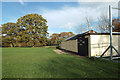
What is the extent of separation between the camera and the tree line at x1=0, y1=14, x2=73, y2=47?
32875mm

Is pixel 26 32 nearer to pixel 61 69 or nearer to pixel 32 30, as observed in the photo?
pixel 32 30

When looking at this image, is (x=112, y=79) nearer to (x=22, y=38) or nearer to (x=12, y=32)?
(x=22, y=38)

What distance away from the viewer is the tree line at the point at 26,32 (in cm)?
3288

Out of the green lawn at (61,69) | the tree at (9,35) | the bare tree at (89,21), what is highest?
the bare tree at (89,21)

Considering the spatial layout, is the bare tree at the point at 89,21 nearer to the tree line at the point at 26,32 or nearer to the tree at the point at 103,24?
the tree at the point at 103,24

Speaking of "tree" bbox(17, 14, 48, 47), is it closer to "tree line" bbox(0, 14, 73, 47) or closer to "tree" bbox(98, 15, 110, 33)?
"tree line" bbox(0, 14, 73, 47)

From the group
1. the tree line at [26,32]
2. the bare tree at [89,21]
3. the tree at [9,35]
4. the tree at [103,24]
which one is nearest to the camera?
the tree at [103,24]

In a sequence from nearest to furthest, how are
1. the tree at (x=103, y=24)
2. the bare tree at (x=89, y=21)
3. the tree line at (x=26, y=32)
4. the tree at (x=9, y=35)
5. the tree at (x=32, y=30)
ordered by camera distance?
the tree at (x=103, y=24), the bare tree at (x=89, y=21), the tree at (x=32, y=30), the tree line at (x=26, y=32), the tree at (x=9, y=35)

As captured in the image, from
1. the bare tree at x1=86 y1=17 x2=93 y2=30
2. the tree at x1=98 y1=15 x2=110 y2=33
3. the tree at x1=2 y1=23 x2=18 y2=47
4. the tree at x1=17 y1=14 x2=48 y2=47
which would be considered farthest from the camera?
the tree at x1=2 y1=23 x2=18 y2=47

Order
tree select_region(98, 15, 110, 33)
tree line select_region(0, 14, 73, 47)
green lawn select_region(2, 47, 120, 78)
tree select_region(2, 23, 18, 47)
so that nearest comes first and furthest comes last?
1. green lawn select_region(2, 47, 120, 78)
2. tree select_region(98, 15, 110, 33)
3. tree line select_region(0, 14, 73, 47)
4. tree select_region(2, 23, 18, 47)

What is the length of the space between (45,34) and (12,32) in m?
14.9

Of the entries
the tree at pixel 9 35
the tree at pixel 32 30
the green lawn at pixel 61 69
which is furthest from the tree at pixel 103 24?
the tree at pixel 9 35

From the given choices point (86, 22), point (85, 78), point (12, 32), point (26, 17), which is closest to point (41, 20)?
point (26, 17)

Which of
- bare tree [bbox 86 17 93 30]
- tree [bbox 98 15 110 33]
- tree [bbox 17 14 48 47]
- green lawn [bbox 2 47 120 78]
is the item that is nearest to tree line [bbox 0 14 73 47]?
tree [bbox 17 14 48 47]
